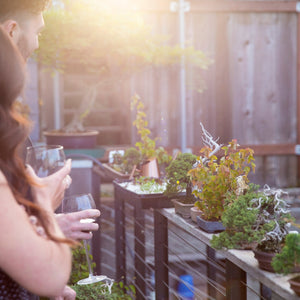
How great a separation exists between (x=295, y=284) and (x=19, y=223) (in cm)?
76

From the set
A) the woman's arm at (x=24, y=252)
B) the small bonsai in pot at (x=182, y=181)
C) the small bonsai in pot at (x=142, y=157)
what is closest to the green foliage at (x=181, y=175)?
the small bonsai in pot at (x=182, y=181)

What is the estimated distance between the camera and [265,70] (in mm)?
6375

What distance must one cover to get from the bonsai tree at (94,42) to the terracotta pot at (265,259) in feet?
10.1

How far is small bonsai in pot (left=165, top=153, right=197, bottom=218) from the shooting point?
2.30m

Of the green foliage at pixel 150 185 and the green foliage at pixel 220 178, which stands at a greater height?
the green foliage at pixel 220 178

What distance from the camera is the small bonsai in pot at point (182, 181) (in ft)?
7.55

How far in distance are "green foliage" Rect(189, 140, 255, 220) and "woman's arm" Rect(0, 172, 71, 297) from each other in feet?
3.41

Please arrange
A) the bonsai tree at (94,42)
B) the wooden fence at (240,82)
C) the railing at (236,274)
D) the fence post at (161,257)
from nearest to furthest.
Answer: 1. the railing at (236,274)
2. the fence post at (161,257)
3. the bonsai tree at (94,42)
4. the wooden fence at (240,82)

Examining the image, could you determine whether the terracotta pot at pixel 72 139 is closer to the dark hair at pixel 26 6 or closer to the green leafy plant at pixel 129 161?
the green leafy plant at pixel 129 161

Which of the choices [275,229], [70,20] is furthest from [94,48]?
[275,229]

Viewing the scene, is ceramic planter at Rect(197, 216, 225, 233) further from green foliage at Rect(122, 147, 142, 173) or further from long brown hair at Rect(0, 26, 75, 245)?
green foliage at Rect(122, 147, 142, 173)

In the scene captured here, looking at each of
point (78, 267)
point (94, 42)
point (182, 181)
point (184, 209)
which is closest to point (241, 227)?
point (184, 209)

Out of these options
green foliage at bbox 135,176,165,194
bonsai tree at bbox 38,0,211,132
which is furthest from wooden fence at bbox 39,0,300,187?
green foliage at bbox 135,176,165,194

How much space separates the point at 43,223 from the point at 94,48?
3575 mm
